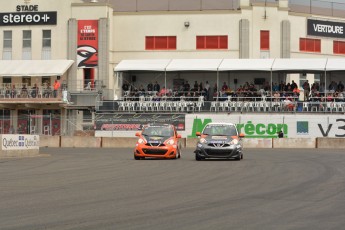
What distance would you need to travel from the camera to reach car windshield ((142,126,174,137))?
33.1 metres

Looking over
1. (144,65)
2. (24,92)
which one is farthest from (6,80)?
(144,65)

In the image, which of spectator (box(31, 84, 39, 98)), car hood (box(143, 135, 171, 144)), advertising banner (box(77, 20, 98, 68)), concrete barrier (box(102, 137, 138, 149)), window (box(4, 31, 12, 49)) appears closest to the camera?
car hood (box(143, 135, 171, 144))

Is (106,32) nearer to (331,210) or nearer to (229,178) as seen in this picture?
(229,178)

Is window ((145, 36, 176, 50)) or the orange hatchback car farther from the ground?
window ((145, 36, 176, 50))

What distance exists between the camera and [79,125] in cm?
6103

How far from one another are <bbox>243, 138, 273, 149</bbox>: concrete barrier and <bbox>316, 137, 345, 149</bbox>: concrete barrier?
3044 mm

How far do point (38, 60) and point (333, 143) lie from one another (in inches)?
1126

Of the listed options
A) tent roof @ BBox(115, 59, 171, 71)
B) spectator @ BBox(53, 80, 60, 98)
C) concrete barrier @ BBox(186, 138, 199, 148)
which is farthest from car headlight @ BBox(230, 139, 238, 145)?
spectator @ BBox(53, 80, 60, 98)

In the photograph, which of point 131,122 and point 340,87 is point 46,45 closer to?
point 131,122

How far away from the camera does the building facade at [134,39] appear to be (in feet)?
212

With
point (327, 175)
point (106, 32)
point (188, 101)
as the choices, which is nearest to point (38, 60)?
point (106, 32)

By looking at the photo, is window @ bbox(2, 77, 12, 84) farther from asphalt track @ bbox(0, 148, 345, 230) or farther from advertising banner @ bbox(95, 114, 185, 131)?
asphalt track @ bbox(0, 148, 345, 230)

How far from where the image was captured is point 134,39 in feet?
221

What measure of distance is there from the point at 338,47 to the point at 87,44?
22.7 meters
